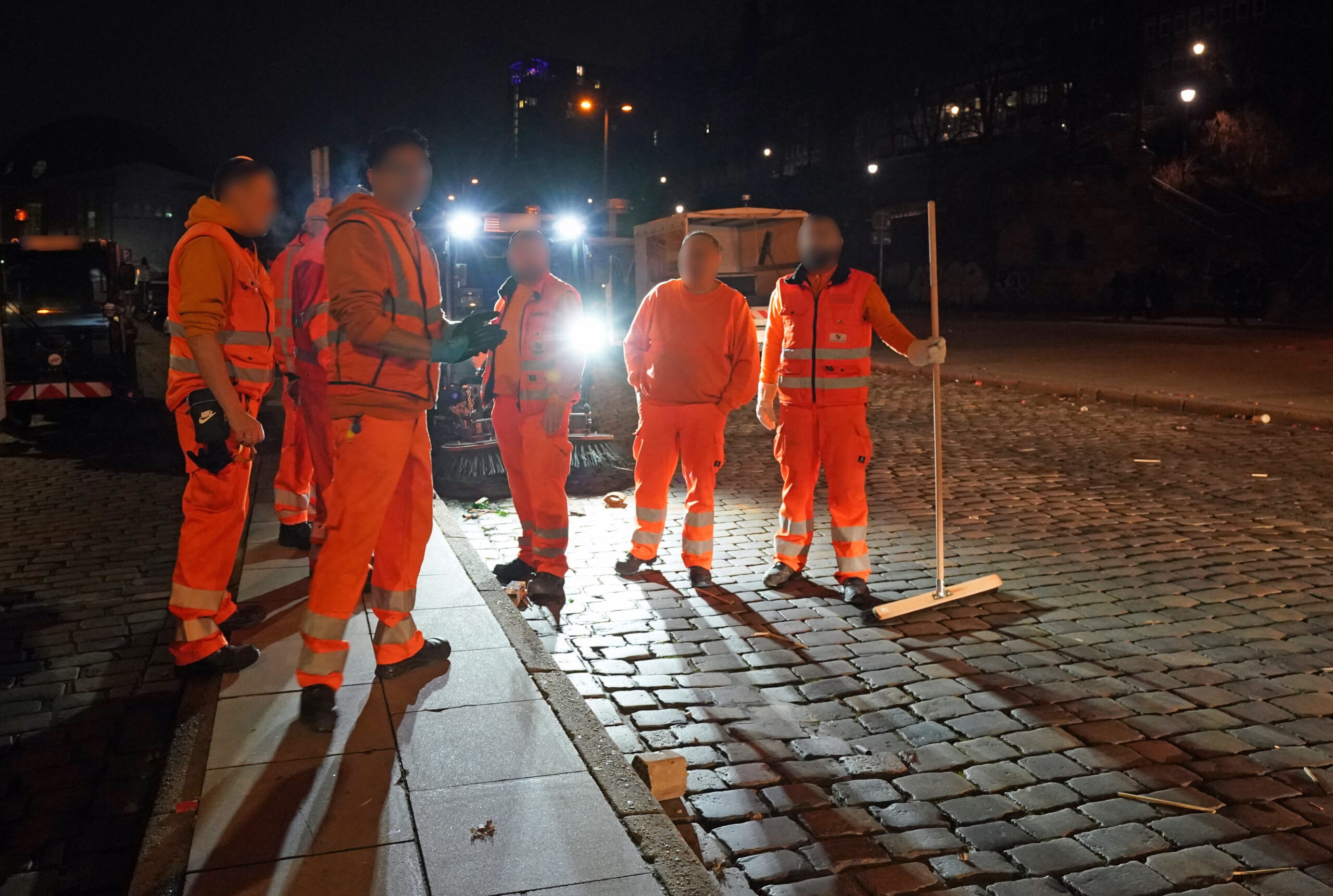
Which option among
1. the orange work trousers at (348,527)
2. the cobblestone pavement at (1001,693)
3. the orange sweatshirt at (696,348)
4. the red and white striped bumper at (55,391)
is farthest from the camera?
the red and white striped bumper at (55,391)

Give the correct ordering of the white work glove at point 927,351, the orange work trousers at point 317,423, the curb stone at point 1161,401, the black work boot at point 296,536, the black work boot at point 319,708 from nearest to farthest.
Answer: the black work boot at point 319,708
the white work glove at point 927,351
the orange work trousers at point 317,423
the black work boot at point 296,536
the curb stone at point 1161,401

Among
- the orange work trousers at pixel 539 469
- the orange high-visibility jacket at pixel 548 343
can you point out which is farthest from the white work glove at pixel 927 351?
the orange work trousers at pixel 539 469

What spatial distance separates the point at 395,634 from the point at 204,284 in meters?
1.56

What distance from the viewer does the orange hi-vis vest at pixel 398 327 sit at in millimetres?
3812

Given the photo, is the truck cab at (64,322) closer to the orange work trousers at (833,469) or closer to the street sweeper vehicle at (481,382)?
the street sweeper vehicle at (481,382)

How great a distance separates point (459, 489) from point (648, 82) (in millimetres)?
78441

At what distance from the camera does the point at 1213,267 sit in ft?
102

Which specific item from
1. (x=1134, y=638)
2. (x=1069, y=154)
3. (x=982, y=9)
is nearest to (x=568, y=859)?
(x=1134, y=638)

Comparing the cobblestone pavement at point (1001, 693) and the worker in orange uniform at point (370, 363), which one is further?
the worker in orange uniform at point (370, 363)

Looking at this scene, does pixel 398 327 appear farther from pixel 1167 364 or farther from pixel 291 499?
pixel 1167 364

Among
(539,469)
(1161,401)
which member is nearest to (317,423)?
(539,469)

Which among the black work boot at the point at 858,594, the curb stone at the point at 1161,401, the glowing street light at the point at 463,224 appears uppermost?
the glowing street light at the point at 463,224

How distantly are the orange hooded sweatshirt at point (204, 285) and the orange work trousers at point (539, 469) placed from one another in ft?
5.95

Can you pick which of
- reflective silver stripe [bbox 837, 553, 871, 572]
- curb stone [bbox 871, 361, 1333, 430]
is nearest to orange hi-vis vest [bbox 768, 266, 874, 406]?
reflective silver stripe [bbox 837, 553, 871, 572]
